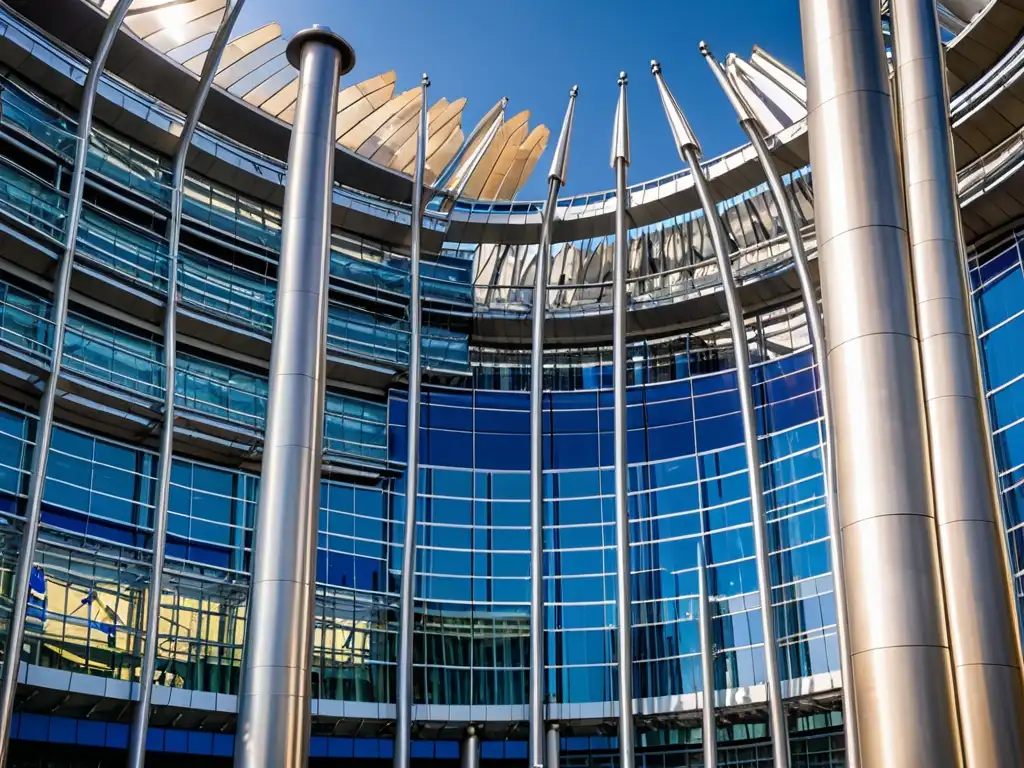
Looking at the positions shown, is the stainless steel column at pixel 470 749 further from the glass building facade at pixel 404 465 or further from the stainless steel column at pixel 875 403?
the stainless steel column at pixel 875 403

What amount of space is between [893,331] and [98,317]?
909 inches

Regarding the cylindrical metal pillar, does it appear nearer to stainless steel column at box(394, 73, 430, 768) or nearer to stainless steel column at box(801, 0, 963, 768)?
stainless steel column at box(394, 73, 430, 768)

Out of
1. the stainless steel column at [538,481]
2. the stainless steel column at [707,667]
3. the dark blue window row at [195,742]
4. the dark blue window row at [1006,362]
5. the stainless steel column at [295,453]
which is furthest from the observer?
the stainless steel column at [538,481]

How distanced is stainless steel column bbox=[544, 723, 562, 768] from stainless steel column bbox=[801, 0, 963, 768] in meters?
22.2

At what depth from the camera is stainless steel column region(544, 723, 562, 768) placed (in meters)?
30.7

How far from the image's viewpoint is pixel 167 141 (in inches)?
1203

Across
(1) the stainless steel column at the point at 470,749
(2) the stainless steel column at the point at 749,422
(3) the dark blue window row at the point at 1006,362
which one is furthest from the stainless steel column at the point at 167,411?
(3) the dark blue window row at the point at 1006,362

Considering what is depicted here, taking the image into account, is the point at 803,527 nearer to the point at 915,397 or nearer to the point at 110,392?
the point at 110,392

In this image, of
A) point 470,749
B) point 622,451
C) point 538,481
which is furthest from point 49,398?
point 470,749

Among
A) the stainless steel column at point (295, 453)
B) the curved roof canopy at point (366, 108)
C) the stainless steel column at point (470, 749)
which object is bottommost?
the stainless steel column at point (470, 749)

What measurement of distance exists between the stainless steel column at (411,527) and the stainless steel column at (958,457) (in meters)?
19.0

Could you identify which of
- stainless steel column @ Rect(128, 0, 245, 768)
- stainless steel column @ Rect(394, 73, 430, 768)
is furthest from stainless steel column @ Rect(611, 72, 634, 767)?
stainless steel column @ Rect(128, 0, 245, 768)

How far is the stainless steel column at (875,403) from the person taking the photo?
887cm

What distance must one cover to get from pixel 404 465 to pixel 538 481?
14.5ft
